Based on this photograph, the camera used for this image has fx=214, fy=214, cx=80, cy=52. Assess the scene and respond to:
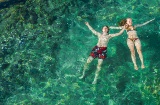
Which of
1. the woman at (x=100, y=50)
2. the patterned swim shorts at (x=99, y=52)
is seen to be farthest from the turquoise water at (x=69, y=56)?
the patterned swim shorts at (x=99, y=52)

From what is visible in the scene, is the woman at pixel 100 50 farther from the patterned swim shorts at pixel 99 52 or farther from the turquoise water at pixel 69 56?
the turquoise water at pixel 69 56

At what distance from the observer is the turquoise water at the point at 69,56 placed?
10.8 meters

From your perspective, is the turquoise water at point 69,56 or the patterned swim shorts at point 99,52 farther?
the turquoise water at point 69,56

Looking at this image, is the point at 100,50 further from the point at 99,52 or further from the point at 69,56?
the point at 69,56

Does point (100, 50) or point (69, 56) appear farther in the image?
point (69, 56)

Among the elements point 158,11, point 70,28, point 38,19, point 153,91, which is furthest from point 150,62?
point 38,19

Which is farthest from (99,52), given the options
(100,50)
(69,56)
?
(69,56)

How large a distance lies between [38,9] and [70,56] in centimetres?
350

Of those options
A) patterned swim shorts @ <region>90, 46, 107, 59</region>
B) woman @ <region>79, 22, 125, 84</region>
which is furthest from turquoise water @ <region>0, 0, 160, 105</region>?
patterned swim shorts @ <region>90, 46, 107, 59</region>

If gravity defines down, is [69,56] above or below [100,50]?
below

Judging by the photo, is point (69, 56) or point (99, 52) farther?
Answer: point (69, 56)

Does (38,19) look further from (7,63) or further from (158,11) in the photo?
(158,11)

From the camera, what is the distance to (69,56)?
12.1 meters

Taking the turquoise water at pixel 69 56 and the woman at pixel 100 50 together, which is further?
the turquoise water at pixel 69 56
